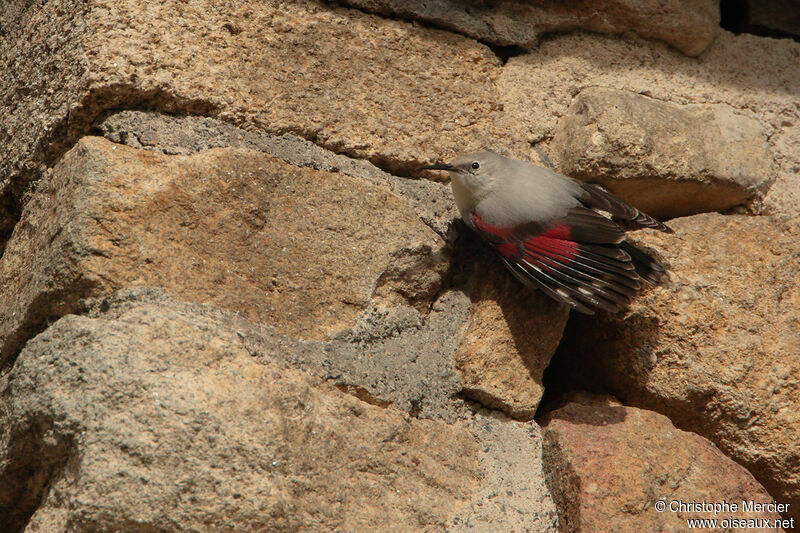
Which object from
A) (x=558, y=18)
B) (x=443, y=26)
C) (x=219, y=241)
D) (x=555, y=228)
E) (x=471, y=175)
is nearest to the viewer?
(x=219, y=241)

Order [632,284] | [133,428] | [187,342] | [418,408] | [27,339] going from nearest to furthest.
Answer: [133,428] < [187,342] < [27,339] < [418,408] < [632,284]

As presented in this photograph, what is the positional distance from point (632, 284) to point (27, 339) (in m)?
1.45

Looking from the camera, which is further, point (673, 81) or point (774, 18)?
point (774, 18)

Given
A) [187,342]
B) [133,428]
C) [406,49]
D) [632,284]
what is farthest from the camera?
[406,49]

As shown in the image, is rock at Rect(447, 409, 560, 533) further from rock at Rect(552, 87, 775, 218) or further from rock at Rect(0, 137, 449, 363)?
rock at Rect(552, 87, 775, 218)

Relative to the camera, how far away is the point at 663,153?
2389 mm

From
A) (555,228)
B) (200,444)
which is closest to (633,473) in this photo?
(555,228)

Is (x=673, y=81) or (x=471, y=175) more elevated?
(x=673, y=81)

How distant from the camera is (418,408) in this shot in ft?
6.36

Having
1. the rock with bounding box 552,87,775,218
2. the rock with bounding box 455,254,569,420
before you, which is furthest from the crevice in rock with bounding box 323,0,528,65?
the rock with bounding box 455,254,569,420

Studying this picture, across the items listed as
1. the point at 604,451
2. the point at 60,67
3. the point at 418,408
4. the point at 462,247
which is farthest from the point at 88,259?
the point at 604,451

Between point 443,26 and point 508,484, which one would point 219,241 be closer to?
point 508,484

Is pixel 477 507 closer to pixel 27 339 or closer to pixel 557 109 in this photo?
pixel 27 339

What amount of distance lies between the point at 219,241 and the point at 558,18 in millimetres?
1305
